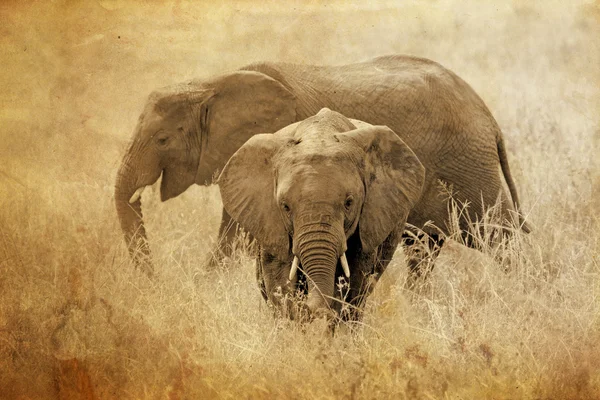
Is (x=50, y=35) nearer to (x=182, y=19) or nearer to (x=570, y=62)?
(x=182, y=19)

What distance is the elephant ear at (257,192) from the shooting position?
642cm

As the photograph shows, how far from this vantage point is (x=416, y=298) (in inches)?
295

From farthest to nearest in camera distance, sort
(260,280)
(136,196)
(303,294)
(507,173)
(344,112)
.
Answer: (507,173) < (344,112) < (136,196) < (260,280) < (303,294)

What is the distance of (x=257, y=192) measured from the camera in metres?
6.52

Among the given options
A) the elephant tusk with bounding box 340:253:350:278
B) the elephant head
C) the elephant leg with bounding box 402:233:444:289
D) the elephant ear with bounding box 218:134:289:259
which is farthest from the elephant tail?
the elephant tusk with bounding box 340:253:350:278

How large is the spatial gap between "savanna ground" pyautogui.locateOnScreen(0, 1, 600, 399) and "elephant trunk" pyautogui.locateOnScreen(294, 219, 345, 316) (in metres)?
0.20

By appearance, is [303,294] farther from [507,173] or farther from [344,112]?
[507,173]

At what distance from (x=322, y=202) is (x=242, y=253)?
6.34 feet

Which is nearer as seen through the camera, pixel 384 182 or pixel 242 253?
pixel 384 182

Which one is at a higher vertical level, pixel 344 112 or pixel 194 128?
pixel 344 112

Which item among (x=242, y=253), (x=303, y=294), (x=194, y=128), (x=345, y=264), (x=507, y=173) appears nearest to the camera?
(x=345, y=264)

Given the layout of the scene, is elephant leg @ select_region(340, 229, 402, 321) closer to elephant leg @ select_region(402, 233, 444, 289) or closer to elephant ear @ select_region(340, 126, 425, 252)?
elephant ear @ select_region(340, 126, 425, 252)

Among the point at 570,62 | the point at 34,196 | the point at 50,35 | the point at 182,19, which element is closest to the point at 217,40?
the point at 182,19

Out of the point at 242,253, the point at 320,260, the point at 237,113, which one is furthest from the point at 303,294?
the point at 237,113
